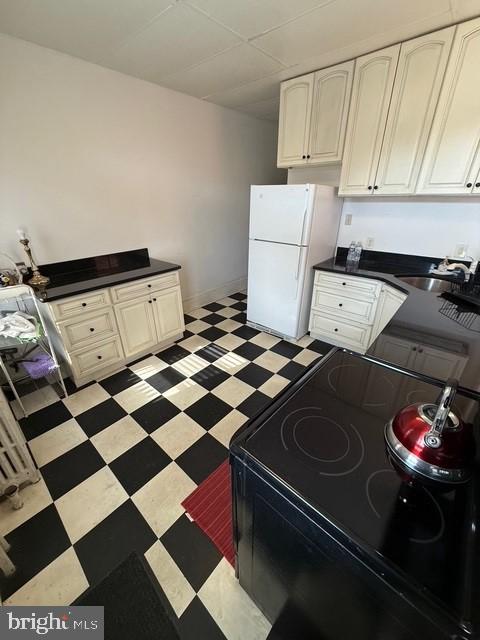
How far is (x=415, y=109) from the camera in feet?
6.11

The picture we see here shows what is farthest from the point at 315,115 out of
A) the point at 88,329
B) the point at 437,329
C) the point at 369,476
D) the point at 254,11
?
the point at 369,476

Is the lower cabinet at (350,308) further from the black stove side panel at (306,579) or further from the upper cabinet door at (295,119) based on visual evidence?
the black stove side panel at (306,579)

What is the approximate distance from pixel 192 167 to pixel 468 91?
2.38 metres

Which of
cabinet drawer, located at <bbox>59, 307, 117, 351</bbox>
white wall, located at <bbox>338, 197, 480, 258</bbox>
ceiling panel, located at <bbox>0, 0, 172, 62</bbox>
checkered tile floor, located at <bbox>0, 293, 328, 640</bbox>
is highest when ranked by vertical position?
ceiling panel, located at <bbox>0, 0, 172, 62</bbox>

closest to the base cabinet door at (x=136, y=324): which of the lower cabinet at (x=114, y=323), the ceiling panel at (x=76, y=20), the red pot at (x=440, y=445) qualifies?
the lower cabinet at (x=114, y=323)

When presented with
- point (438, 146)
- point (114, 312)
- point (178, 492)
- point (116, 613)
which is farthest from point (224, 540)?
point (438, 146)

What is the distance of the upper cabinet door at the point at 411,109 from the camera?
1711 millimetres

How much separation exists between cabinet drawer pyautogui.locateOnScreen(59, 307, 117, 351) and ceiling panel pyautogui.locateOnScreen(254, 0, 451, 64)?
2190 millimetres

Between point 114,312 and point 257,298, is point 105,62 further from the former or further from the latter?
point 257,298

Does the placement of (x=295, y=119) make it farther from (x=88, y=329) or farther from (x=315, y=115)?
(x=88, y=329)

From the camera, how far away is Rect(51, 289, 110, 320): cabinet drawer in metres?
1.86

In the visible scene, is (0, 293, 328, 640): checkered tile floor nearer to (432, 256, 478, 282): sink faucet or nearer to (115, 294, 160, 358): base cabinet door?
(115, 294, 160, 358): base cabinet door

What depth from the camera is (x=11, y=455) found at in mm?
1298

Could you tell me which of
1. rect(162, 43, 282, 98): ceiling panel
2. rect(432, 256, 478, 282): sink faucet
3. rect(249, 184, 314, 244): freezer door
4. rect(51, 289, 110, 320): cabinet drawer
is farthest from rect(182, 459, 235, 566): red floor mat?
rect(162, 43, 282, 98): ceiling panel
